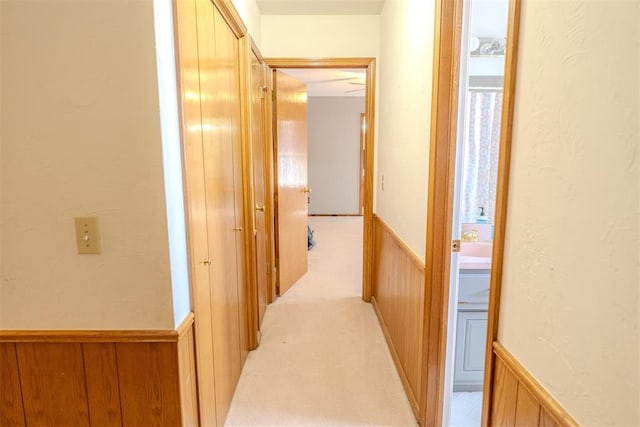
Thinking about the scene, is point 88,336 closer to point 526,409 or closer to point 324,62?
point 526,409

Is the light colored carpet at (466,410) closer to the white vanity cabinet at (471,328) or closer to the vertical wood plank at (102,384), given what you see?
the white vanity cabinet at (471,328)

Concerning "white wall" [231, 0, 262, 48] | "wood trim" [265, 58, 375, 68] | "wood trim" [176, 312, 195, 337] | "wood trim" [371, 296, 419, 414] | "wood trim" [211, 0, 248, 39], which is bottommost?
"wood trim" [371, 296, 419, 414]

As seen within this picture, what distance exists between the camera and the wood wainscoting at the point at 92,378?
1145 millimetres

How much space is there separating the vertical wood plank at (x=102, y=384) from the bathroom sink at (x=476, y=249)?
6.18ft

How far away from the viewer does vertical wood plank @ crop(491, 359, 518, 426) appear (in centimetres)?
97

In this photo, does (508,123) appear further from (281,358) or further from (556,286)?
(281,358)

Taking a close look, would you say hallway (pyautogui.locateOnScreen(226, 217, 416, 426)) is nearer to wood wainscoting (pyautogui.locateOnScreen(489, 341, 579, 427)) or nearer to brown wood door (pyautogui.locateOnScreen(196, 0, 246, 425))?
brown wood door (pyautogui.locateOnScreen(196, 0, 246, 425))

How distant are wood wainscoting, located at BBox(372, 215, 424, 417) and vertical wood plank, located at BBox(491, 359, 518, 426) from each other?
2.42 ft

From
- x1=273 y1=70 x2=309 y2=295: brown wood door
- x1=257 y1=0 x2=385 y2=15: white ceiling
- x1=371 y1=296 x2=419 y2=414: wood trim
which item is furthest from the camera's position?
x1=273 y1=70 x2=309 y2=295: brown wood door

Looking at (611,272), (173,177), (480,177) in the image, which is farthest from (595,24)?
(480,177)

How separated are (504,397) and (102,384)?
1178 mm

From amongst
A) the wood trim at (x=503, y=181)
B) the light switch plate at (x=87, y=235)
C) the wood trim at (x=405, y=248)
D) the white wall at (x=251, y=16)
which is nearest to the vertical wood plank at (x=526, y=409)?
the wood trim at (x=503, y=181)

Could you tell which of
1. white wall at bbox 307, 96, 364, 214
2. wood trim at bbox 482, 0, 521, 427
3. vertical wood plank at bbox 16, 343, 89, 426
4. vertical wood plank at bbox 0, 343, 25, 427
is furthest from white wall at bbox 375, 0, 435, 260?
white wall at bbox 307, 96, 364, 214

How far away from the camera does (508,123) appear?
0.95 meters
